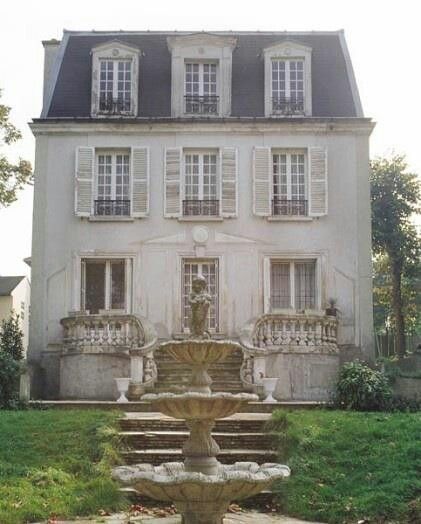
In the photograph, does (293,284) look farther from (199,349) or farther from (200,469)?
(200,469)

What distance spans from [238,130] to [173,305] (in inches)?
204

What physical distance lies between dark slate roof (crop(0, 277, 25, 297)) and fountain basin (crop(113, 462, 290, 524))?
34285 mm

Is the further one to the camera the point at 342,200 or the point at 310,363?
the point at 342,200

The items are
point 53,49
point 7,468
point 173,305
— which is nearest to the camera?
point 7,468

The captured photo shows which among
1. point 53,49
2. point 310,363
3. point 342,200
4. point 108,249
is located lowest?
point 310,363

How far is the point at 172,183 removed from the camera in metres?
22.4

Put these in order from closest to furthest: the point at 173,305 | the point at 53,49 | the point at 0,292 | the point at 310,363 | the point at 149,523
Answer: the point at 149,523 < the point at 310,363 < the point at 173,305 < the point at 53,49 < the point at 0,292

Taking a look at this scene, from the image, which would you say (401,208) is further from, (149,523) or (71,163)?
(149,523)

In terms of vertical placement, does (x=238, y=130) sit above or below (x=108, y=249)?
above

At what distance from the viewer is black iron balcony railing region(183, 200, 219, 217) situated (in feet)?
73.3

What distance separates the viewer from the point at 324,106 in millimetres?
23156

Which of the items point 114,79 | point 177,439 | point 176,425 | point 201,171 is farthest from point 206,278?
point 177,439

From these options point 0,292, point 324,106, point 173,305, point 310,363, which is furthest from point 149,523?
point 0,292

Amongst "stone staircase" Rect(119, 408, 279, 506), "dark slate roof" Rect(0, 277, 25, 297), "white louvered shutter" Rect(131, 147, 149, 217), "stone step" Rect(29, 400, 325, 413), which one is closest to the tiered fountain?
"stone staircase" Rect(119, 408, 279, 506)
